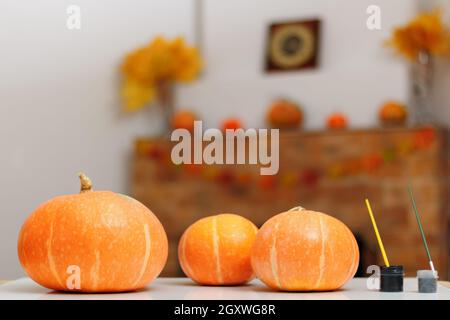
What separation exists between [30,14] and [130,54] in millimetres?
660

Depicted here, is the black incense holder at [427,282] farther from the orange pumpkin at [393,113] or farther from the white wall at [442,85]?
the white wall at [442,85]

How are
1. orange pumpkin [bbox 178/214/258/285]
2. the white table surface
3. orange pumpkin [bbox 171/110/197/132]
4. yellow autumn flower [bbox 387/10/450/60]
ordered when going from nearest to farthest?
the white table surface
orange pumpkin [bbox 178/214/258/285]
yellow autumn flower [bbox 387/10/450/60]
orange pumpkin [bbox 171/110/197/132]

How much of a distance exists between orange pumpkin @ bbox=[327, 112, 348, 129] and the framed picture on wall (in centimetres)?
33

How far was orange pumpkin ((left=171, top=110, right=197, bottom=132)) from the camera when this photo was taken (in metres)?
4.19

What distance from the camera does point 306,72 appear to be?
4.15 metres

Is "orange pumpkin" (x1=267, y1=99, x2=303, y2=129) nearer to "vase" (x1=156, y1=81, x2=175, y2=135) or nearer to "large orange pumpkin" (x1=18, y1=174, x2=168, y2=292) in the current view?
"vase" (x1=156, y1=81, x2=175, y2=135)

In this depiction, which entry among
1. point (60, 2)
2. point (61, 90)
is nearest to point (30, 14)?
point (60, 2)

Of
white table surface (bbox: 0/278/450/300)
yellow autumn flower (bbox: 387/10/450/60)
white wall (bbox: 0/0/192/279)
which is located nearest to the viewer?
white table surface (bbox: 0/278/450/300)

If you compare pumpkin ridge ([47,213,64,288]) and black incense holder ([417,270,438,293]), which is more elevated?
pumpkin ridge ([47,213,64,288])

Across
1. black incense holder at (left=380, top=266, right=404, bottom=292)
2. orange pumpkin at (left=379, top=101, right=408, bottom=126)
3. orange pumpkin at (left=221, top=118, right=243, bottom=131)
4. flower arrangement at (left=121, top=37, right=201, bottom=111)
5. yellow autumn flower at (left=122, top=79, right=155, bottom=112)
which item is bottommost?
black incense holder at (left=380, top=266, right=404, bottom=292)

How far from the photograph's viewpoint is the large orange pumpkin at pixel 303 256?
86 cm

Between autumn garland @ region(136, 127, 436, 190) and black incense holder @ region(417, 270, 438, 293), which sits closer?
black incense holder @ region(417, 270, 438, 293)

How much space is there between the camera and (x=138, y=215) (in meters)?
0.92

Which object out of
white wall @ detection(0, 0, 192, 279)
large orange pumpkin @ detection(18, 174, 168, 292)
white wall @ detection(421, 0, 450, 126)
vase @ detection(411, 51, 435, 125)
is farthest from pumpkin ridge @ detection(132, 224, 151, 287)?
white wall @ detection(421, 0, 450, 126)
